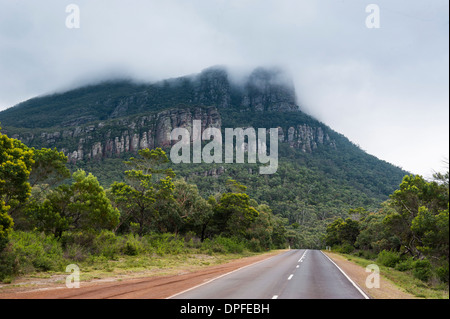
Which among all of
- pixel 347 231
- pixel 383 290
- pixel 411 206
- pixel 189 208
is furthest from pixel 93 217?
pixel 347 231

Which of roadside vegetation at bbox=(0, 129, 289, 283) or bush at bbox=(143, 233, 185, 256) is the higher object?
roadside vegetation at bbox=(0, 129, 289, 283)

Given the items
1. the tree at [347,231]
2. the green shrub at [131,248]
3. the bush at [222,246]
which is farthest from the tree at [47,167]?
the tree at [347,231]

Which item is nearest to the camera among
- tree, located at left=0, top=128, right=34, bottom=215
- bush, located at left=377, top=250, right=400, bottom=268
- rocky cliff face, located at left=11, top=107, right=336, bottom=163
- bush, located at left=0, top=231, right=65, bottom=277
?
tree, located at left=0, top=128, right=34, bottom=215

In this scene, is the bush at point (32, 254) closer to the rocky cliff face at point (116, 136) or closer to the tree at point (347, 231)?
the tree at point (347, 231)

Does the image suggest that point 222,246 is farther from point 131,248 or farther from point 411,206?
point 411,206

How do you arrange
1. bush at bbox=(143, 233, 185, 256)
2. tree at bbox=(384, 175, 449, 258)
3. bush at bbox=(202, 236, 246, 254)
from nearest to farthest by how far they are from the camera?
tree at bbox=(384, 175, 449, 258), bush at bbox=(143, 233, 185, 256), bush at bbox=(202, 236, 246, 254)

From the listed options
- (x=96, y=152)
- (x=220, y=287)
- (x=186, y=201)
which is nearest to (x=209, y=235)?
(x=186, y=201)

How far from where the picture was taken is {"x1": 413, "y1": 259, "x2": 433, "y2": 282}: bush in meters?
19.8

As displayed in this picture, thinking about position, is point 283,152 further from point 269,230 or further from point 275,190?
point 269,230

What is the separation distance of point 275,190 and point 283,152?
214 ft

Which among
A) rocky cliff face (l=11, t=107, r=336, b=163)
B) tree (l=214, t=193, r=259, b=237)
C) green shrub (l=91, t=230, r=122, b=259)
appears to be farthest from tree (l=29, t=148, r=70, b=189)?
rocky cliff face (l=11, t=107, r=336, b=163)

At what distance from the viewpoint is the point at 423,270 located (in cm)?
2053

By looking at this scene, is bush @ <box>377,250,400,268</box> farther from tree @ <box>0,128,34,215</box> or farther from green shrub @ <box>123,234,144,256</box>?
tree @ <box>0,128,34,215</box>

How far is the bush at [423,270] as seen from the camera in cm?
1980
